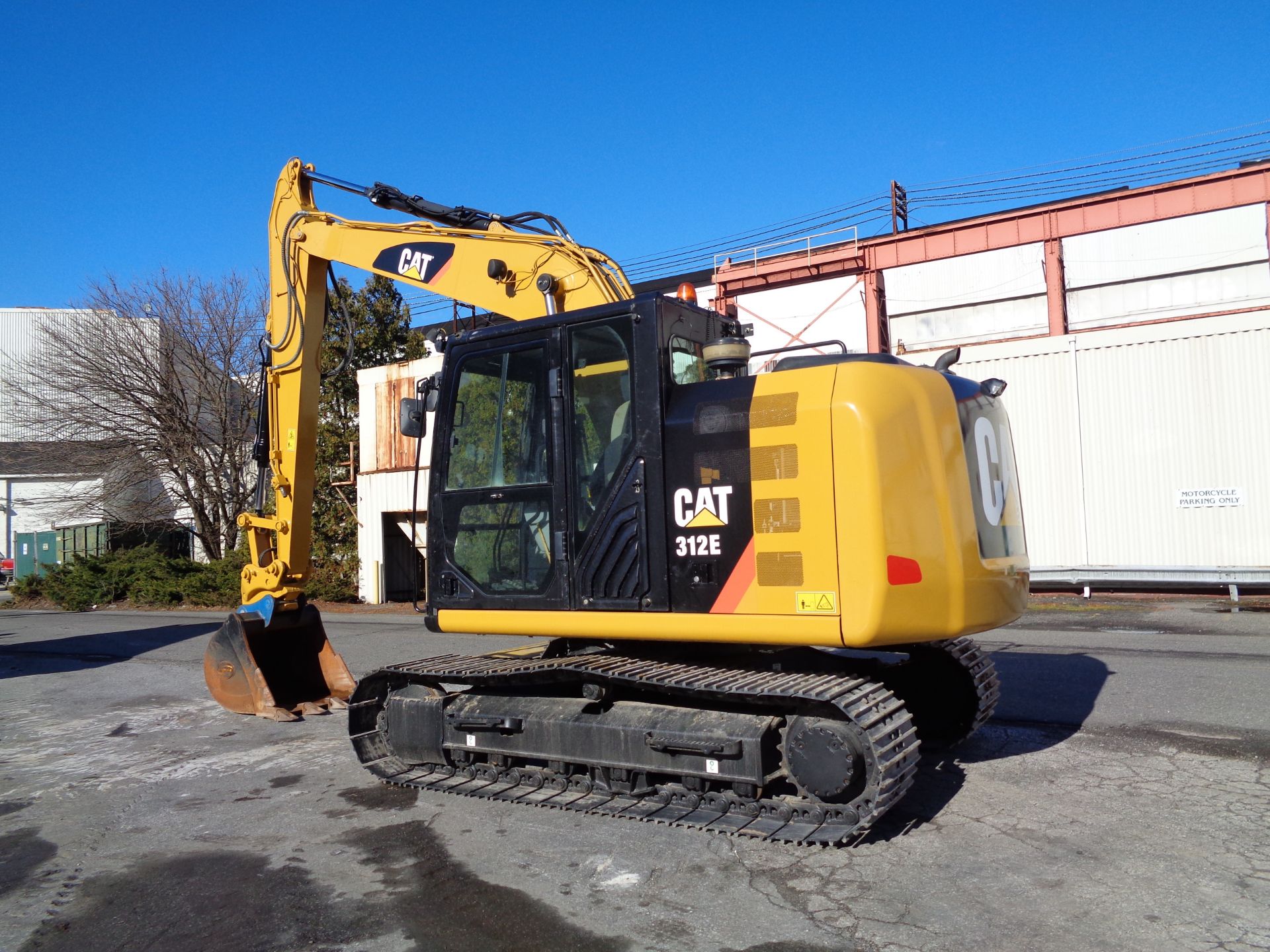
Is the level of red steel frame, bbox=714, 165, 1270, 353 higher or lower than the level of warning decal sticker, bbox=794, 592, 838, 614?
higher

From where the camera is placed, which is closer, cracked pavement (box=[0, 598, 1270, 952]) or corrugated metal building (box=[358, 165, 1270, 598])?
cracked pavement (box=[0, 598, 1270, 952])

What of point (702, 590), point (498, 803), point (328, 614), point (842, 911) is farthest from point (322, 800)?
point (328, 614)

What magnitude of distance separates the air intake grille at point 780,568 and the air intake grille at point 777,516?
127mm

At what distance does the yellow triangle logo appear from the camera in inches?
201

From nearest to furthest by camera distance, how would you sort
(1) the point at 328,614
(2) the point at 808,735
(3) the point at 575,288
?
(2) the point at 808,735
(3) the point at 575,288
(1) the point at 328,614

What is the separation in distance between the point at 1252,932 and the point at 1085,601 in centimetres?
1287

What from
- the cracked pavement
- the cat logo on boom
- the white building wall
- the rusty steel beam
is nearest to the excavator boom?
the cat logo on boom

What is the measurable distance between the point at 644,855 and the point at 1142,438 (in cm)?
1467

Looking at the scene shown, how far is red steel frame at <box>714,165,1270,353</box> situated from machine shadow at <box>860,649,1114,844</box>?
13136mm

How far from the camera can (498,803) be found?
19.0 ft

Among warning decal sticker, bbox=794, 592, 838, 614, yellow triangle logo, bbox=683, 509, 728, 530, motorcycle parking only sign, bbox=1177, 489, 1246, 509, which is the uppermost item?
motorcycle parking only sign, bbox=1177, 489, 1246, 509

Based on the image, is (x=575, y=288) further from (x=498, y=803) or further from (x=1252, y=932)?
(x=1252, y=932)

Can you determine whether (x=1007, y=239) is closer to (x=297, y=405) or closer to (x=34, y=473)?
(x=297, y=405)

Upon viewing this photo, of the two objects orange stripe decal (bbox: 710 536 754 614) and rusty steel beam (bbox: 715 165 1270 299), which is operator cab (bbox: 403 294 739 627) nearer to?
orange stripe decal (bbox: 710 536 754 614)
